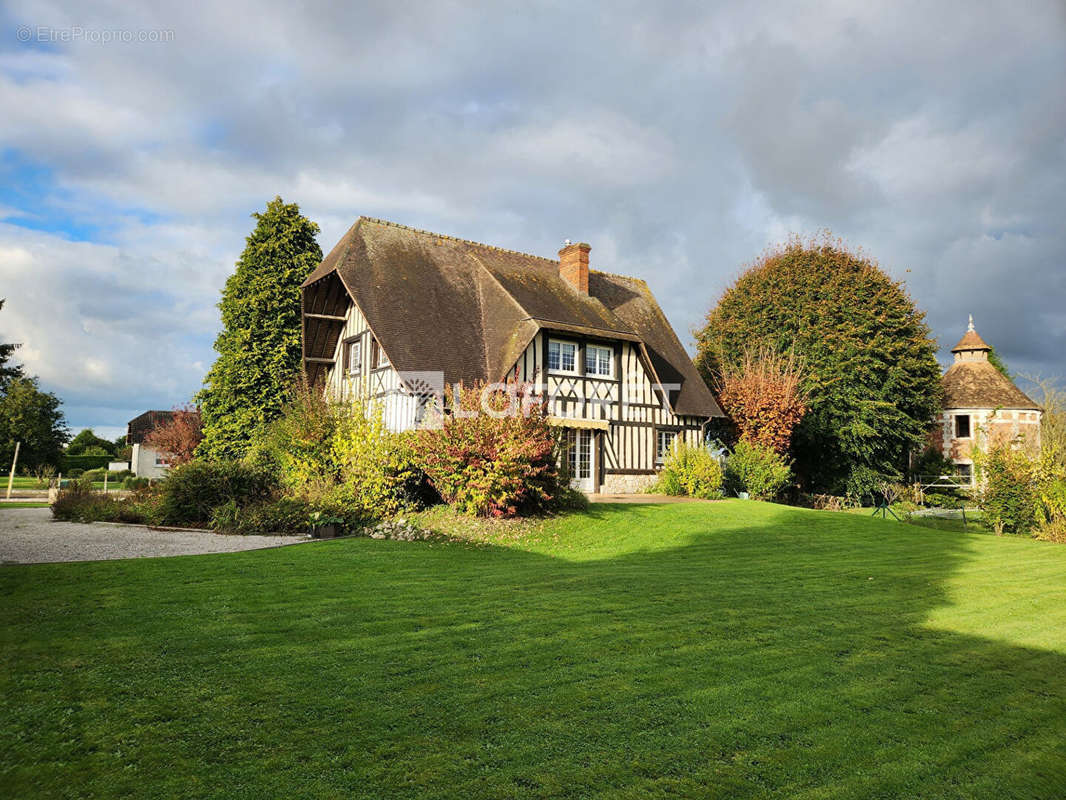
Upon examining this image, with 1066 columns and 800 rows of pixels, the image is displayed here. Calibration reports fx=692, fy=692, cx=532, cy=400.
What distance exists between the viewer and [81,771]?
2799 millimetres

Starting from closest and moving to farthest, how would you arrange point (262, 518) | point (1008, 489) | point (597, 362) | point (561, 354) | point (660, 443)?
1. point (262, 518)
2. point (1008, 489)
3. point (561, 354)
4. point (597, 362)
5. point (660, 443)

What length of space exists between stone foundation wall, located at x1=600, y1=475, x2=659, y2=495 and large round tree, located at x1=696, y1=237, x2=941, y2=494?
664 cm

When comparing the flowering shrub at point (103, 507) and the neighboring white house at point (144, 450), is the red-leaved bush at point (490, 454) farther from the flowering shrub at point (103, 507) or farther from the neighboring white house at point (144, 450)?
the neighboring white house at point (144, 450)

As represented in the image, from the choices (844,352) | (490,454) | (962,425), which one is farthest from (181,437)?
(962,425)

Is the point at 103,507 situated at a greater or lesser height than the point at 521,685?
greater

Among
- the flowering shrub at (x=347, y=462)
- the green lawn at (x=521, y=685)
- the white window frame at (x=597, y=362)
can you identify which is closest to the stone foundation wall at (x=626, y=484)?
the white window frame at (x=597, y=362)

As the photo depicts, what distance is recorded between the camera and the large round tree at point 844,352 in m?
22.4

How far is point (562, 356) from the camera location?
18.2 metres

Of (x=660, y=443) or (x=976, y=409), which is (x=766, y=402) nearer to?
(x=660, y=443)

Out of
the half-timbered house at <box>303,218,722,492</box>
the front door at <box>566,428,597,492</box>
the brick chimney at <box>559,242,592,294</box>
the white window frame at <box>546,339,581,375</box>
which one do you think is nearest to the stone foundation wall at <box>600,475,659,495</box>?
the half-timbered house at <box>303,218,722,492</box>

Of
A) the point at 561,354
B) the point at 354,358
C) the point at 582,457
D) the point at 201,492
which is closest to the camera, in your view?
the point at 201,492

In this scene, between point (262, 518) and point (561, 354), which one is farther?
point (561, 354)

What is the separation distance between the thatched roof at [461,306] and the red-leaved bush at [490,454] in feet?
12.6

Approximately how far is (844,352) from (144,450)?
120 feet
